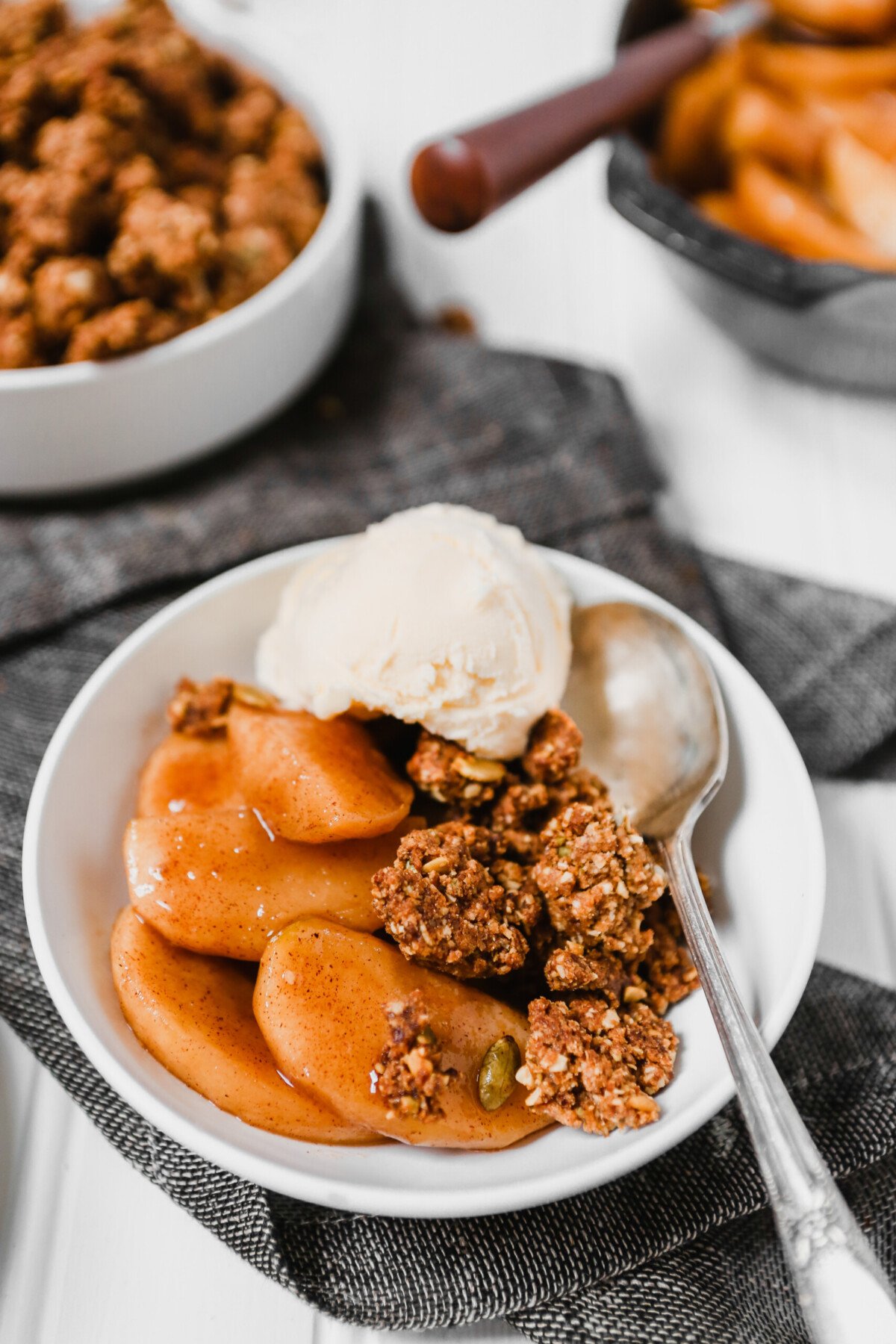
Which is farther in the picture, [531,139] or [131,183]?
[131,183]

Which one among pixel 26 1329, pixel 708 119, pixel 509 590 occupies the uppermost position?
pixel 708 119

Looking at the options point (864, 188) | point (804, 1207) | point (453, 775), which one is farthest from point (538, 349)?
point (804, 1207)

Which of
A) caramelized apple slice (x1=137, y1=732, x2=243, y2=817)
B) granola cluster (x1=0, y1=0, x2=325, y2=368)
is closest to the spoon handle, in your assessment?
caramelized apple slice (x1=137, y1=732, x2=243, y2=817)

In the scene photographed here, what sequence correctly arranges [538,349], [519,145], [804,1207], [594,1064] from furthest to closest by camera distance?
[538,349] < [519,145] < [594,1064] < [804,1207]

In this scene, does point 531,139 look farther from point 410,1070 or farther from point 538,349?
point 410,1070

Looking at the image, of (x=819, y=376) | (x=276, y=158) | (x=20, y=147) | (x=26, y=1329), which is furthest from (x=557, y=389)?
(x=26, y=1329)

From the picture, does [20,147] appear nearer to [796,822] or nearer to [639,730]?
[639,730]

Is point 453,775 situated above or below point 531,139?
below

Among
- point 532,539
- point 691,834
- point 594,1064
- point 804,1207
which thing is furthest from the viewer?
point 532,539
